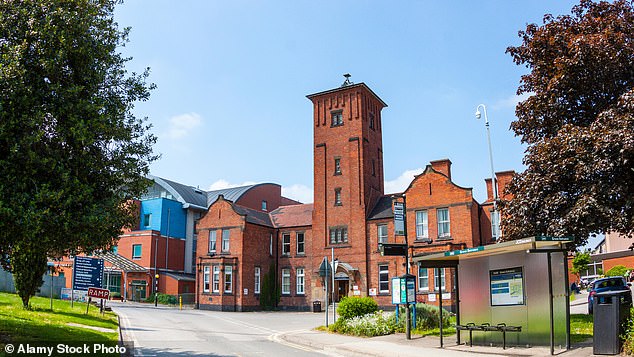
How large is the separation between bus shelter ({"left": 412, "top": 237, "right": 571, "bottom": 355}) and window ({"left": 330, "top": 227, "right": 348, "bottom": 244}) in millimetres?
26212

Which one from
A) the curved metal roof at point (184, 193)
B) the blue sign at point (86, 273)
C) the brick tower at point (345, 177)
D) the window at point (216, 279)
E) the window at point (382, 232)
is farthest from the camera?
the curved metal roof at point (184, 193)

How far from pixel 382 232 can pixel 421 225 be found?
11.8 feet

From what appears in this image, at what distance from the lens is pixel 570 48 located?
18.1 metres

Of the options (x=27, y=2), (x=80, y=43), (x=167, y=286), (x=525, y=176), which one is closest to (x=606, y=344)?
(x=525, y=176)

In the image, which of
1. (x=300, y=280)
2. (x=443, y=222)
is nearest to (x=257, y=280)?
(x=300, y=280)

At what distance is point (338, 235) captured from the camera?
4406 cm

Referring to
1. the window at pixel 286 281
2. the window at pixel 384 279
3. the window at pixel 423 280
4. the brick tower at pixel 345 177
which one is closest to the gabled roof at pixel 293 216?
the brick tower at pixel 345 177

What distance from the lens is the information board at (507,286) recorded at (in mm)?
15086

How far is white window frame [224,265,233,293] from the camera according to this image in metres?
44.3

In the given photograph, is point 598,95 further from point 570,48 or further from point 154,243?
point 154,243

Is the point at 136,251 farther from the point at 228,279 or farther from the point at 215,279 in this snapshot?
the point at 228,279

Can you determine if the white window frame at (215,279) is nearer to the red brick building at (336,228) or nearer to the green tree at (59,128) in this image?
the red brick building at (336,228)

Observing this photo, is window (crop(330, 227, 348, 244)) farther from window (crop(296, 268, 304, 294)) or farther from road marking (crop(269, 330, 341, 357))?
road marking (crop(269, 330, 341, 357))

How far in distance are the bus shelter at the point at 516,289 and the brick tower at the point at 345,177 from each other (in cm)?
2534
